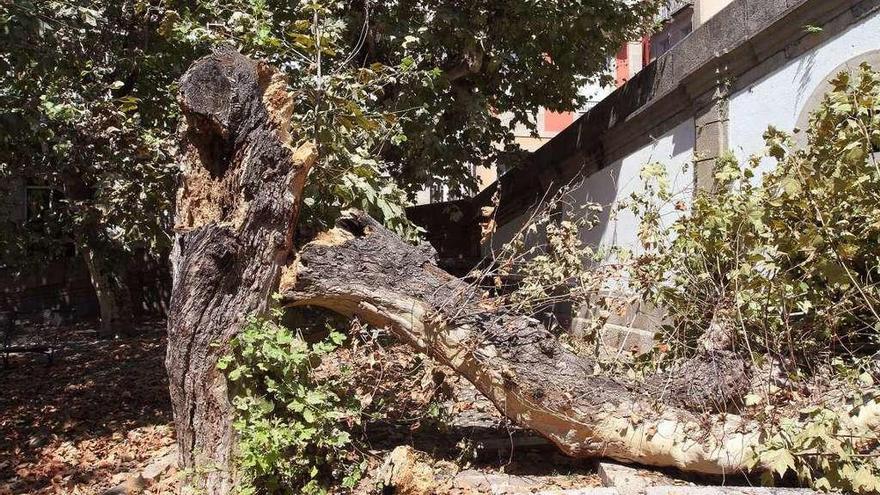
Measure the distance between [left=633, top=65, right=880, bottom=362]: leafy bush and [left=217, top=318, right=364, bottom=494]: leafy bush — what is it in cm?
260

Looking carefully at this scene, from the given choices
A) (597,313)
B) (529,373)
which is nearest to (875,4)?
(597,313)

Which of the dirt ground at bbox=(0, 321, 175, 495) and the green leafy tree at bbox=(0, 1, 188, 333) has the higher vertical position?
the green leafy tree at bbox=(0, 1, 188, 333)

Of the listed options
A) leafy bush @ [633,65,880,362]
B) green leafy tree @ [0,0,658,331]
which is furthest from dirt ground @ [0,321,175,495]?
leafy bush @ [633,65,880,362]

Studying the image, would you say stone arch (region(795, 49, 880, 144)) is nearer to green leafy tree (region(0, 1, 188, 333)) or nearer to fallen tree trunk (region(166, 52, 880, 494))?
fallen tree trunk (region(166, 52, 880, 494))

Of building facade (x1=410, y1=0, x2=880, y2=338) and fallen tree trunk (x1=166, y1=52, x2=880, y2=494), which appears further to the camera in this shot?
building facade (x1=410, y1=0, x2=880, y2=338)

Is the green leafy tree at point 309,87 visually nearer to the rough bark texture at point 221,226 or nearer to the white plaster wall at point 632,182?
the rough bark texture at point 221,226

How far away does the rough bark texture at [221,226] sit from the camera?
4.11 metres

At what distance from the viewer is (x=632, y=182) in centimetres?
835

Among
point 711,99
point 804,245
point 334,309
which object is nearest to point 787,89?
point 711,99

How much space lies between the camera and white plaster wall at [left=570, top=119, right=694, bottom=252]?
741 centimetres

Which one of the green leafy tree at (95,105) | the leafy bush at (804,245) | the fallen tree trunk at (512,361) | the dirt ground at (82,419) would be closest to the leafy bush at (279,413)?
the fallen tree trunk at (512,361)

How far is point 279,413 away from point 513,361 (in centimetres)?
146

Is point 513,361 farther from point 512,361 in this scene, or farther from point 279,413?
point 279,413

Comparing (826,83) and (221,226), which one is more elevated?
(826,83)
